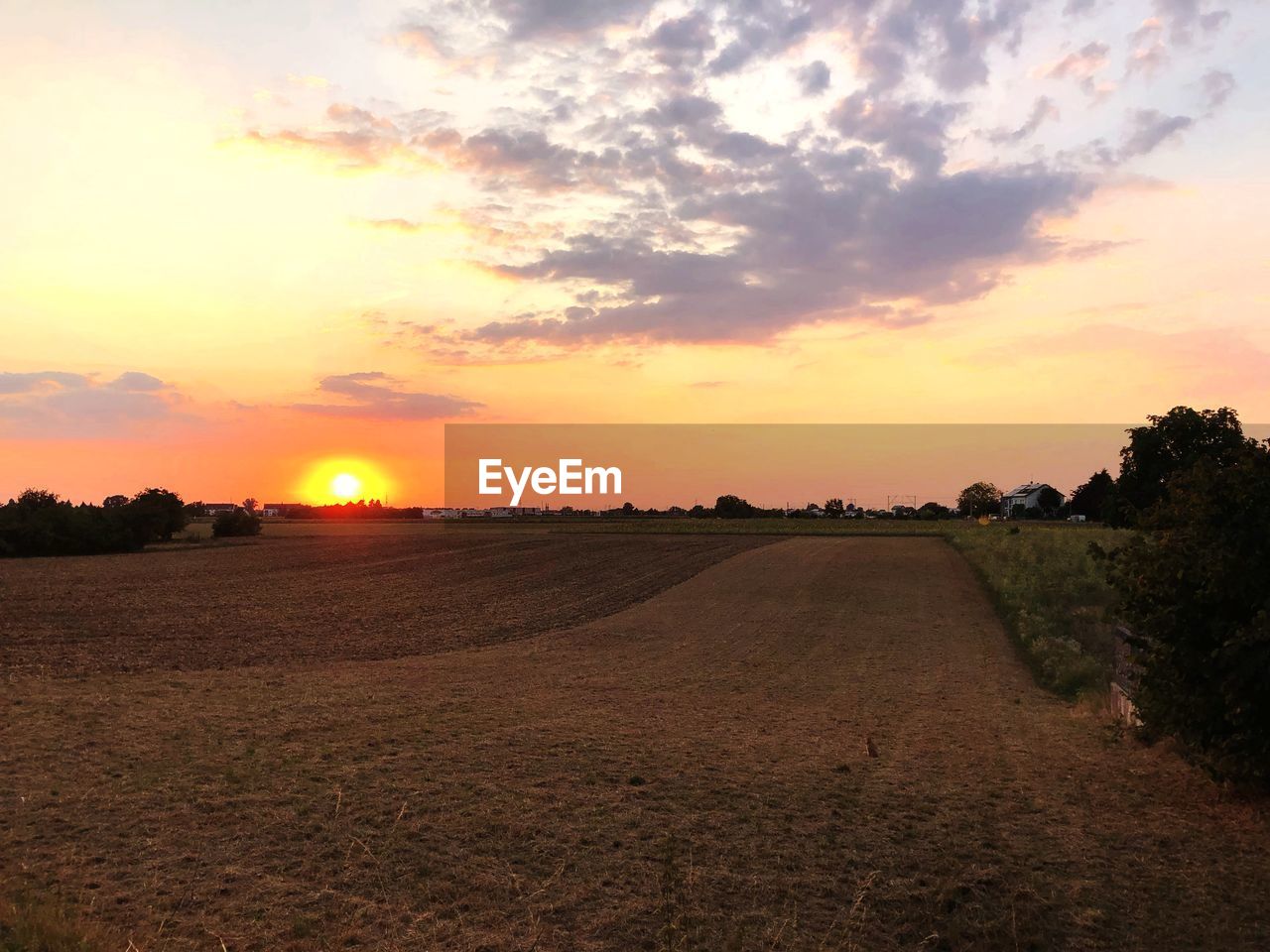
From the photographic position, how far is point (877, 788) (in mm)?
9750

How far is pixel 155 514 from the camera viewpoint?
59.3 meters

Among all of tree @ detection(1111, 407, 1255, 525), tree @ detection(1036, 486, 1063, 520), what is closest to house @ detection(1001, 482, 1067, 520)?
tree @ detection(1036, 486, 1063, 520)

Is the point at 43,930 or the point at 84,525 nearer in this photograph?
the point at 43,930

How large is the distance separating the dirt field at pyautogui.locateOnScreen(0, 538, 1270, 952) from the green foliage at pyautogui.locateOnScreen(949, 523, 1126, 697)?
5.80 feet

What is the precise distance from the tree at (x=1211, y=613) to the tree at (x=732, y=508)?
435 feet

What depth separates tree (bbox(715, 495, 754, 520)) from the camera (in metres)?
144

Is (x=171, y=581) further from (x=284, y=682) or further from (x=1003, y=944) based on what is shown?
(x=1003, y=944)

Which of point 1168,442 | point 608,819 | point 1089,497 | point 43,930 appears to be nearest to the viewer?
point 43,930

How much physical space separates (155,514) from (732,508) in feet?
322

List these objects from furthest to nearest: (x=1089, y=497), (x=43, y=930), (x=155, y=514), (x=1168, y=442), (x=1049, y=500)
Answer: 1. (x=1049, y=500)
2. (x=1089, y=497)
3. (x=155, y=514)
4. (x=1168, y=442)
5. (x=43, y=930)

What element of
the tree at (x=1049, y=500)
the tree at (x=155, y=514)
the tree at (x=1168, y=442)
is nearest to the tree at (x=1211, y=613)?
the tree at (x=1168, y=442)

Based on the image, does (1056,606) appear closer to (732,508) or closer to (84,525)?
(84,525)

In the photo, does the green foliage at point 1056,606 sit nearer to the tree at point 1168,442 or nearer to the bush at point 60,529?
the tree at point 1168,442

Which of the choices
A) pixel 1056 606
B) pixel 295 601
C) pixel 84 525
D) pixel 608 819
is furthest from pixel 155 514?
pixel 608 819
